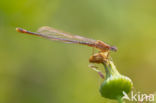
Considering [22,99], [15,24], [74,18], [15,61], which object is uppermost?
[74,18]

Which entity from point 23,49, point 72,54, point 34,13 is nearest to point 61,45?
point 72,54

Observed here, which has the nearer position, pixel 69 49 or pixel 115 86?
pixel 115 86

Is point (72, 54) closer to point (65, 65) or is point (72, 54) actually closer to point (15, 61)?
point (65, 65)

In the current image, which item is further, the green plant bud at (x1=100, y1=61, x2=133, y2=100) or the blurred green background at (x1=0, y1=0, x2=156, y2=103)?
the blurred green background at (x1=0, y1=0, x2=156, y2=103)

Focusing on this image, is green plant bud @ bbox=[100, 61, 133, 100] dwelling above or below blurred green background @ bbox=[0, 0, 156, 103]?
below

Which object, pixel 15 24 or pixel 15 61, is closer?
pixel 15 24

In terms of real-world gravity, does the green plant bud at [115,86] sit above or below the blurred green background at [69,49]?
below

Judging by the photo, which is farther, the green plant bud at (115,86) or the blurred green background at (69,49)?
the blurred green background at (69,49)

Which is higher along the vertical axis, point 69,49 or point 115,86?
point 69,49
